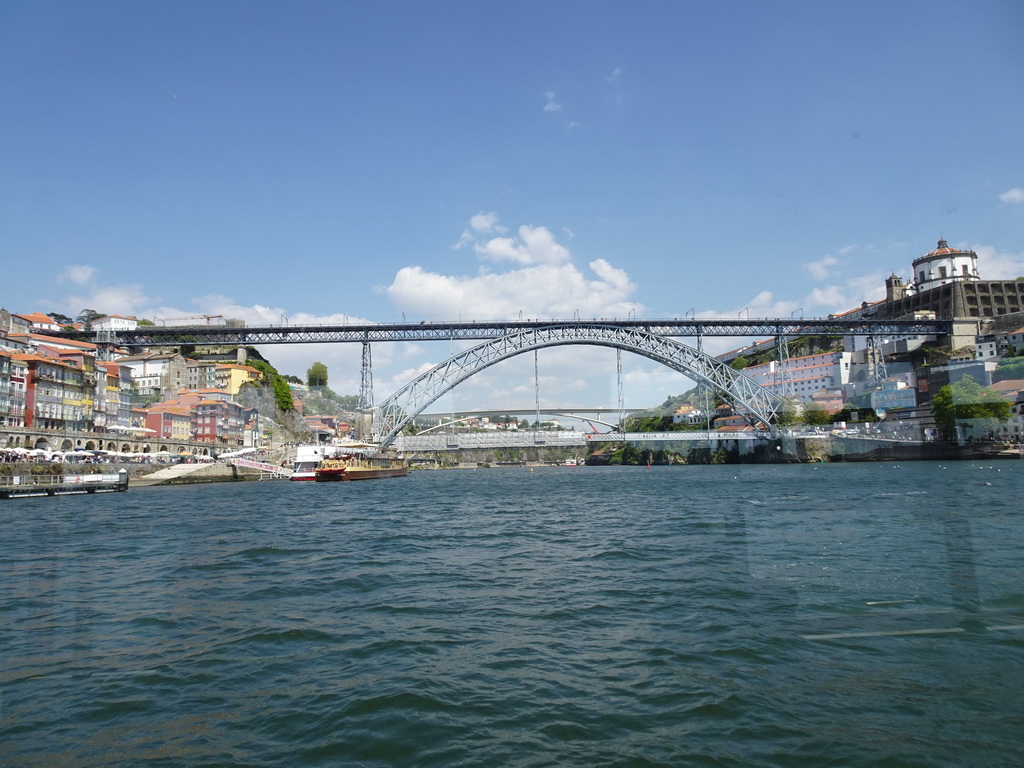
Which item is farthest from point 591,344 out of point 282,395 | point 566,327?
point 282,395

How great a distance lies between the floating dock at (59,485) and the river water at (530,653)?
1668cm

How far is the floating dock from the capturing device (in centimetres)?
2227

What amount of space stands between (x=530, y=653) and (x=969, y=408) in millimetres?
24294

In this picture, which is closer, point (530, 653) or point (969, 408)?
point (530, 653)

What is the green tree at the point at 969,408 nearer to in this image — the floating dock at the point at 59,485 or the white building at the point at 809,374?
the white building at the point at 809,374

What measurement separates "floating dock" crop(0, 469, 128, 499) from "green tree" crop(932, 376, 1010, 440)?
31.4 meters

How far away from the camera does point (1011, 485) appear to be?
53.7 feet

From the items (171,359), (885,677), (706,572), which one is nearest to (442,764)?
(885,677)

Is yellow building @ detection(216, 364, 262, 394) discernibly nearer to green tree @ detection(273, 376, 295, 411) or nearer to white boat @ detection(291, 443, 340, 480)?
green tree @ detection(273, 376, 295, 411)

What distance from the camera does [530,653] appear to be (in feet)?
14.5

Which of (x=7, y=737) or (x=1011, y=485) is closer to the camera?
(x=7, y=737)

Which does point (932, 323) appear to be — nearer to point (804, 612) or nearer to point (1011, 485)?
point (1011, 485)

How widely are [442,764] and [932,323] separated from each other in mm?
53438

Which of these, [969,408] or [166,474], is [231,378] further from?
[969,408]
